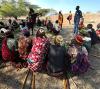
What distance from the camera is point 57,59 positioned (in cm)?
892

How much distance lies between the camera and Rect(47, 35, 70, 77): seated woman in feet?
29.2

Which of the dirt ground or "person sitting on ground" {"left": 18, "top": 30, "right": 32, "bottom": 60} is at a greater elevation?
"person sitting on ground" {"left": 18, "top": 30, "right": 32, "bottom": 60}

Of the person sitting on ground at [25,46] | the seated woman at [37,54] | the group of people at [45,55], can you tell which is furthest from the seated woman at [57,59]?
the person sitting on ground at [25,46]

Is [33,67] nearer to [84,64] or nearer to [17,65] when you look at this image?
[17,65]

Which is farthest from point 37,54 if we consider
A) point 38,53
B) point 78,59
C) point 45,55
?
point 78,59

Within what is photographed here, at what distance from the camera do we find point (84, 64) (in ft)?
30.7

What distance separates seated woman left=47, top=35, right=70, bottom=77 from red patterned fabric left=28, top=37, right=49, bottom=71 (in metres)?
0.27

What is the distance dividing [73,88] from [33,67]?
1.58 metres

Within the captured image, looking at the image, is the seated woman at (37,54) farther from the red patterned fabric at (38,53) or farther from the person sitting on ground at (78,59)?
the person sitting on ground at (78,59)

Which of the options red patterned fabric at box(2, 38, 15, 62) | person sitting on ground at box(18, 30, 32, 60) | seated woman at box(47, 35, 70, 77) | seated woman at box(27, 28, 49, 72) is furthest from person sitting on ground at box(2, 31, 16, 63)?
Result: seated woman at box(47, 35, 70, 77)

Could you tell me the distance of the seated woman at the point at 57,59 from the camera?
29.2ft

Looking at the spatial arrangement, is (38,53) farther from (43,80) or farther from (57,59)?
(43,80)

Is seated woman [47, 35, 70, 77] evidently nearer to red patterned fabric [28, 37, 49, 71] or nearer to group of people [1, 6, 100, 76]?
group of people [1, 6, 100, 76]

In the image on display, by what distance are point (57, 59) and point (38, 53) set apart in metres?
0.71
